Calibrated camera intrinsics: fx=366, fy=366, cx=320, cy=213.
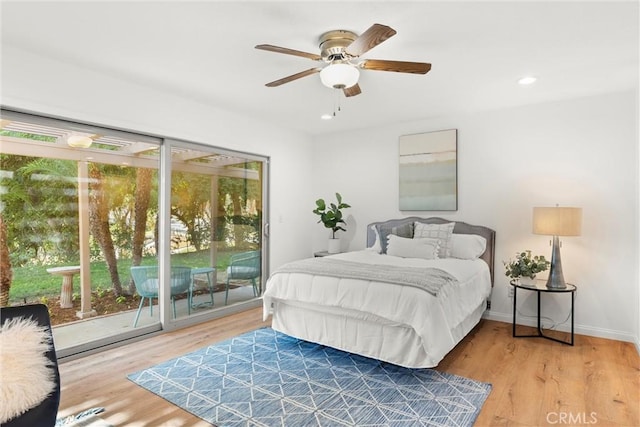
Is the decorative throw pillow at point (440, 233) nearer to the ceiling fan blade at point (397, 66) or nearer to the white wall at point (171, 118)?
the white wall at point (171, 118)

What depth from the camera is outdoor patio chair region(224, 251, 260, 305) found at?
15.0 feet

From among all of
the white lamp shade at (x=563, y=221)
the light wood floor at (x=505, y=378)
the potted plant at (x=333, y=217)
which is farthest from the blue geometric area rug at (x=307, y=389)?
the potted plant at (x=333, y=217)

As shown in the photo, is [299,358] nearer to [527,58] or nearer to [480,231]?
[480,231]

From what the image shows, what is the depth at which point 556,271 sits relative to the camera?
139 inches

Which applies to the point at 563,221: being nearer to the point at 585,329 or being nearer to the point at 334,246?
the point at 585,329

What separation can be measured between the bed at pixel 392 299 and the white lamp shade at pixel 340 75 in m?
1.48

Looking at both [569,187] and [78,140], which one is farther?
[569,187]

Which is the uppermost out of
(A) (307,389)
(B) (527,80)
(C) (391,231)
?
(B) (527,80)

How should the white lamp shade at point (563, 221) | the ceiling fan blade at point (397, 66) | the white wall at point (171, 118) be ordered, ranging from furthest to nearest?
the white lamp shade at point (563, 221) < the white wall at point (171, 118) < the ceiling fan blade at point (397, 66)

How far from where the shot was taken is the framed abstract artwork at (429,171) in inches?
177

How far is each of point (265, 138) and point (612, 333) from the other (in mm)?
4426

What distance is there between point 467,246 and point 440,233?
0.32 meters

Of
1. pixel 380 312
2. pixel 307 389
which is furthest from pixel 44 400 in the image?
pixel 380 312

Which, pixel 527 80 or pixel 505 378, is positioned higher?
pixel 527 80
